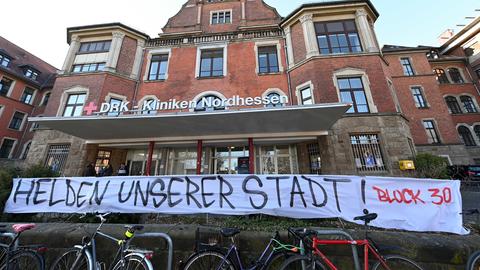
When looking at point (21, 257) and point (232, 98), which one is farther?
point (232, 98)

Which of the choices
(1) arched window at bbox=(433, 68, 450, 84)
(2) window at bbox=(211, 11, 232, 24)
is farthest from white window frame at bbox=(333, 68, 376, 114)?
(1) arched window at bbox=(433, 68, 450, 84)

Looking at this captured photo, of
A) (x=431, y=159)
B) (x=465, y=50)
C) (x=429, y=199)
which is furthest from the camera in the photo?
(x=465, y=50)

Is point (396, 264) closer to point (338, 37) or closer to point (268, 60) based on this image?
point (268, 60)

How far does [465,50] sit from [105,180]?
43.5m

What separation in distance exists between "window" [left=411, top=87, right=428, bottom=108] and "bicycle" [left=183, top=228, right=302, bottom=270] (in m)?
28.2

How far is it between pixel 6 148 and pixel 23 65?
11.7m

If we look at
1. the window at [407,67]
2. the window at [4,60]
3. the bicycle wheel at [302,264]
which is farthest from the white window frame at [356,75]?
the window at [4,60]

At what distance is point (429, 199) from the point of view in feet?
14.3

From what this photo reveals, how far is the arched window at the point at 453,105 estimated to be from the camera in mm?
24516

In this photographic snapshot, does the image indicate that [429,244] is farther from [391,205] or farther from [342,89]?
[342,89]

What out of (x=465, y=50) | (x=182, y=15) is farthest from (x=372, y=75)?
(x=465, y=50)

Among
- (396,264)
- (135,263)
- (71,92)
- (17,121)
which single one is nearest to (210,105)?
(135,263)

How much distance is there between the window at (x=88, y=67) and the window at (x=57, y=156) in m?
6.08

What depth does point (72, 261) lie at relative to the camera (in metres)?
3.59
